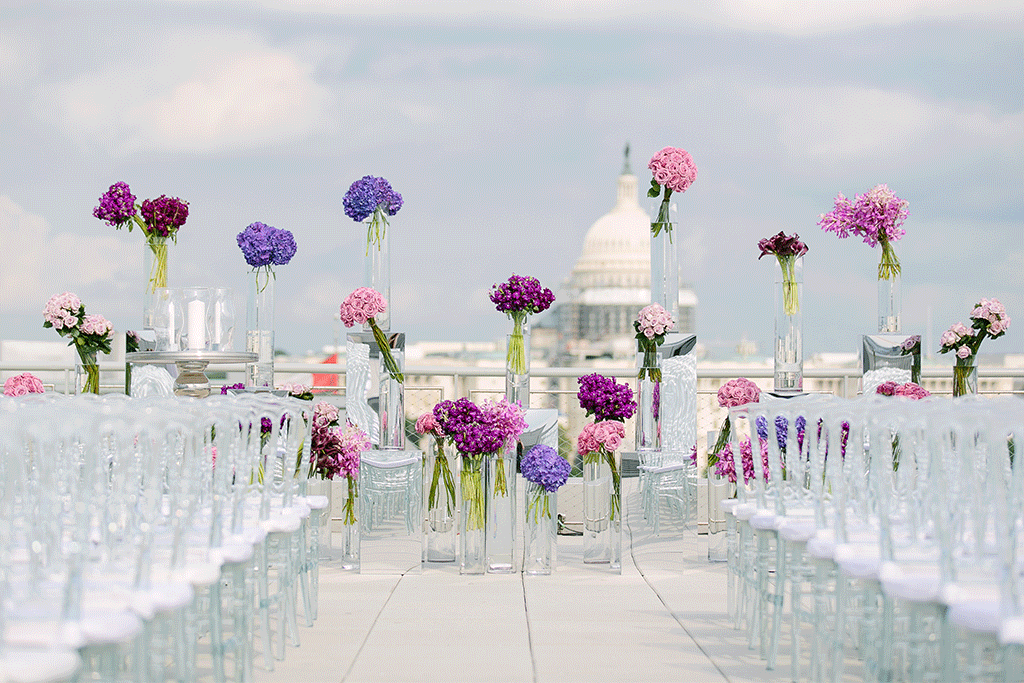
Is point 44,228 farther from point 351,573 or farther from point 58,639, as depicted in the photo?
point 58,639

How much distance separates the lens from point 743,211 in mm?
68625

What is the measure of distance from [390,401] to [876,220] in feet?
8.30

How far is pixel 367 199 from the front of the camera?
550 cm

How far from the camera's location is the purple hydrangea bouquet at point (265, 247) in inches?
210

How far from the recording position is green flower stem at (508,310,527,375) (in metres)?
5.46

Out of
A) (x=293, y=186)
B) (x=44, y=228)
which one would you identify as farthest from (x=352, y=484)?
(x=293, y=186)

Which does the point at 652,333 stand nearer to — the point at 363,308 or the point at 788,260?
the point at 788,260

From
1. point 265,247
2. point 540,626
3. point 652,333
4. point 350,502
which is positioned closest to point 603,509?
point 652,333

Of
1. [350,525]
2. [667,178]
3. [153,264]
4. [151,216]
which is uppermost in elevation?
[667,178]

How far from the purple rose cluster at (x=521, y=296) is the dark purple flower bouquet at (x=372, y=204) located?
66 cm

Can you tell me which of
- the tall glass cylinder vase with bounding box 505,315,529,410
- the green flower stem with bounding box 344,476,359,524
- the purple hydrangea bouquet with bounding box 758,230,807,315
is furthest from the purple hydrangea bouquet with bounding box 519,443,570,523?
the purple hydrangea bouquet with bounding box 758,230,807,315

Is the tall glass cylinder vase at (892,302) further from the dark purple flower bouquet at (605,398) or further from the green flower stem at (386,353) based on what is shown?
the green flower stem at (386,353)

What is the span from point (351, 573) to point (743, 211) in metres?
65.4

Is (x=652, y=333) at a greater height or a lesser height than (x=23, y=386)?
greater
